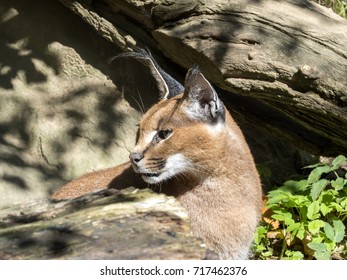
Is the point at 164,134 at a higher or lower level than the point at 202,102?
lower

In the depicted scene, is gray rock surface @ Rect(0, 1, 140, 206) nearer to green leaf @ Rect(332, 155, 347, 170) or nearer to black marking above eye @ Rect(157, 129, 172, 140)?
green leaf @ Rect(332, 155, 347, 170)

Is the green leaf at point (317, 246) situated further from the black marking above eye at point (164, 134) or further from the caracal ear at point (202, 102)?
the black marking above eye at point (164, 134)

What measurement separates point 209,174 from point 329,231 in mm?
1322

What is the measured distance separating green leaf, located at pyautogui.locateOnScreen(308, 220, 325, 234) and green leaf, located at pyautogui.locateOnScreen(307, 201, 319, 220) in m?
0.08

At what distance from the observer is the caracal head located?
17.1 feet

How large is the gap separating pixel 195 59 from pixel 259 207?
5.58 ft

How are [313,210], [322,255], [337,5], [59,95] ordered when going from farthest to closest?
[337,5] → [59,95] → [313,210] → [322,255]

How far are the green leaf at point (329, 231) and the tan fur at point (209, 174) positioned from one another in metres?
0.67

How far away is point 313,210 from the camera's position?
6281mm

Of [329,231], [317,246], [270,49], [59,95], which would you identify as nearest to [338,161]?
[329,231]

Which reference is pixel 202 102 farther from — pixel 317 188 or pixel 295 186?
pixel 295 186

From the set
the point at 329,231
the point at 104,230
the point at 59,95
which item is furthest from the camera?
the point at 59,95

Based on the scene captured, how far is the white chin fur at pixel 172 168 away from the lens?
17.2ft

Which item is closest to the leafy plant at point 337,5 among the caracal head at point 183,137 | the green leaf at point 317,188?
the green leaf at point 317,188
